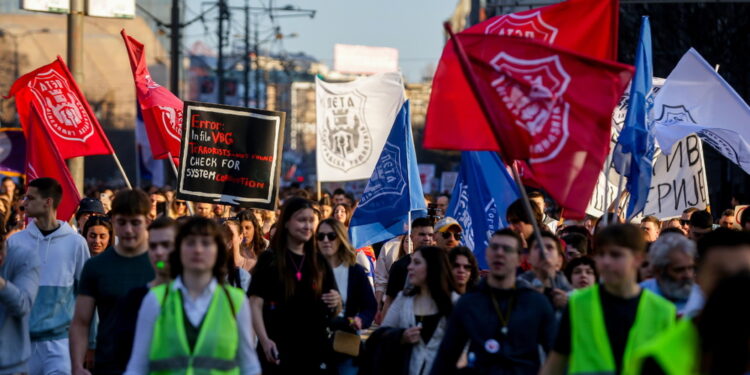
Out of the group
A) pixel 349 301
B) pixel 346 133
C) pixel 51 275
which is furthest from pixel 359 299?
pixel 346 133

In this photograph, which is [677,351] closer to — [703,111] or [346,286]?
[346,286]

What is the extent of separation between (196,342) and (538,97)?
234 cm

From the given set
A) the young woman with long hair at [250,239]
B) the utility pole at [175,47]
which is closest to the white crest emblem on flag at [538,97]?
the young woman with long hair at [250,239]

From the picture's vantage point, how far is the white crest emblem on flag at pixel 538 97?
647cm

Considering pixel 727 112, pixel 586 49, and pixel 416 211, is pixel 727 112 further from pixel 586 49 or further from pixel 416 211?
pixel 586 49

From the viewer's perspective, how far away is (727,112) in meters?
11.8

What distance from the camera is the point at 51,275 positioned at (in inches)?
313

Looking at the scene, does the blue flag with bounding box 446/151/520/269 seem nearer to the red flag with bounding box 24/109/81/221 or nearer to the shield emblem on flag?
the red flag with bounding box 24/109/81/221

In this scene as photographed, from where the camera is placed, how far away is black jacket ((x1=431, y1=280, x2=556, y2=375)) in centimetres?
594

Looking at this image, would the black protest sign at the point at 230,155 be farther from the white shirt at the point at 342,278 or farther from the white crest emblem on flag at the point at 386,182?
the white shirt at the point at 342,278

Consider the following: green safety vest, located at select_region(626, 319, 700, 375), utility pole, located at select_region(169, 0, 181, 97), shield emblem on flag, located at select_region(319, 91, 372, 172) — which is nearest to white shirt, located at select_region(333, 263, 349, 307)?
green safety vest, located at select_region(626, 319, 700, 375)

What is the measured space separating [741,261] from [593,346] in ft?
2.50

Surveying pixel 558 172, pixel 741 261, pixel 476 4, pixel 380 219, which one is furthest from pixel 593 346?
pixel 476 4

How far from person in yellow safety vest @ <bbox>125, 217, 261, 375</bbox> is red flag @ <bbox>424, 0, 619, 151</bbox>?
1.69 meters
